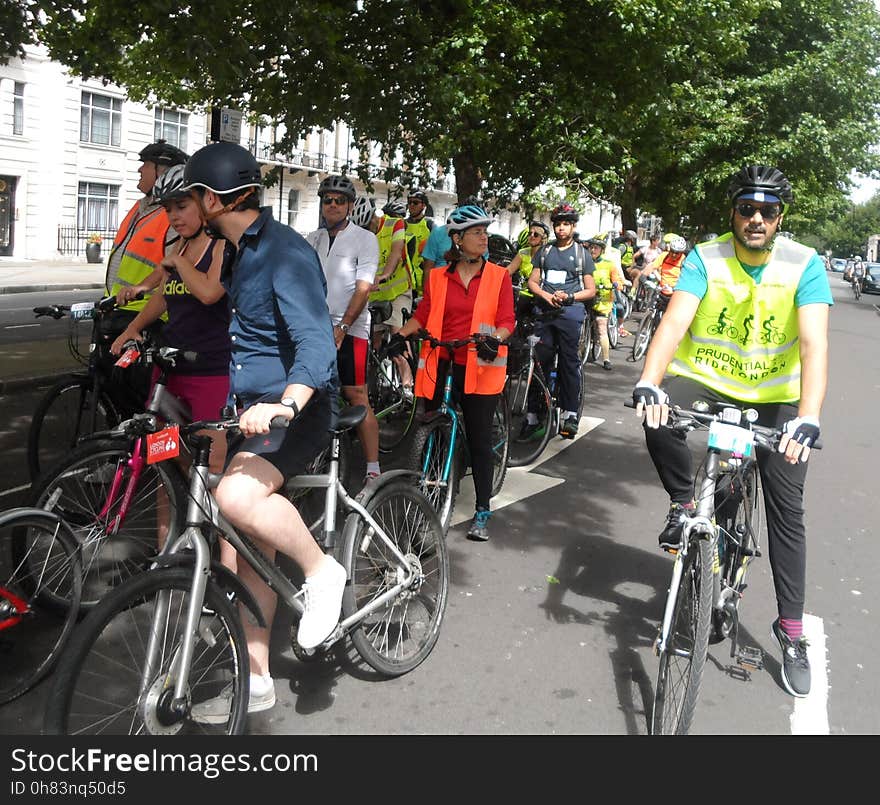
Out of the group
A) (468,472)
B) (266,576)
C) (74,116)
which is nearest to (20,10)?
(468,472)

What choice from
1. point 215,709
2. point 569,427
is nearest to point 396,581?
point 215,709

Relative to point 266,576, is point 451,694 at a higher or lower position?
lower

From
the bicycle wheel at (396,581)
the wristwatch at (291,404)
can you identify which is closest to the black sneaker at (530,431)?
the bicycle wheel at (396,581)

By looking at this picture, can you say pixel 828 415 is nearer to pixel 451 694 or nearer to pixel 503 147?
pixel 503 147

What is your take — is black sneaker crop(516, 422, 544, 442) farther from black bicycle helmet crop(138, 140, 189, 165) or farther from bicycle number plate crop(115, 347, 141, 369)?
bicycle number plate crop(115, 347, 141, 369)

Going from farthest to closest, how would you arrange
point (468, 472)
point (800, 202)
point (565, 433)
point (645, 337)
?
1. point (800, 202)
2. point (645, 337)
3. point (565, 433)
4. point (468, 472)

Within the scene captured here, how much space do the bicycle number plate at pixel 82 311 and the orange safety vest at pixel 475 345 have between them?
5.82 ft

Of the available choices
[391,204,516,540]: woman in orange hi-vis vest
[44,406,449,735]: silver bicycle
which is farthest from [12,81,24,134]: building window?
[44,406,449,735]: silver bicycle

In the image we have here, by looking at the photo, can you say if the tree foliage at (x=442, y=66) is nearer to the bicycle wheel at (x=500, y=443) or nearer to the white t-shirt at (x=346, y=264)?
the white t-shirt at (x=346, y=264)

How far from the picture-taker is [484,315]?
5.62 meters

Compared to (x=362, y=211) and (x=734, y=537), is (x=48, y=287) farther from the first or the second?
(x=734, y=537)

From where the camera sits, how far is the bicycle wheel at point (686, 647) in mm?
3234

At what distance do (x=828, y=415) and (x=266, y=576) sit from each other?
29.6 ft

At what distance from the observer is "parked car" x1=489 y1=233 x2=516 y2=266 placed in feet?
36.6
